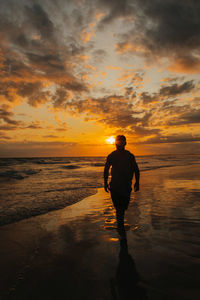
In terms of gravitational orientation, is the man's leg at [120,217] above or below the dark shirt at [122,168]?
below

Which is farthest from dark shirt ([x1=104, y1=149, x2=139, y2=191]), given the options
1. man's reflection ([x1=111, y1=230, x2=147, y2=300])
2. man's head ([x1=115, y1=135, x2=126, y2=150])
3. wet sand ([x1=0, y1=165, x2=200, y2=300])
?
man's reflection ([x1=111, y1=230, x2=147, y2=300])

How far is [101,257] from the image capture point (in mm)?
3693

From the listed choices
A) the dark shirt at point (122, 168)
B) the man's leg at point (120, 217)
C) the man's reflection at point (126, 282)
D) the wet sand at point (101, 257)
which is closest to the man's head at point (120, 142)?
the dark shirt at point (122, 168)

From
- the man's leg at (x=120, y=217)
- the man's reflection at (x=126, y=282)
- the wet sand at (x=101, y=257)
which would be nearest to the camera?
the man's reflection at (x=126, y=282)

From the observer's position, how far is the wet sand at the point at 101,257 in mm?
2766

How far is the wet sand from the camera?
277 cm

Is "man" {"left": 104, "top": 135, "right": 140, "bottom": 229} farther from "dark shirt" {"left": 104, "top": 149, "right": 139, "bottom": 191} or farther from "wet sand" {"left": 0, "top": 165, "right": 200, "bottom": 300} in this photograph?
"wet sand" {"left": 0, "top": 165, "right": 200, "bottom": 300}

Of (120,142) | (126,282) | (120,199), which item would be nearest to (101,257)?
(126,282)

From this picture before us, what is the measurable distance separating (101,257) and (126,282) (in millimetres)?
891

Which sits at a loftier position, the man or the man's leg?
the man

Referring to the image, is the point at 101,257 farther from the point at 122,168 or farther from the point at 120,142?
the point at 120,142

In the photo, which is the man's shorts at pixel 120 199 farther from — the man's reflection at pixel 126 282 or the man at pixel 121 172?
the man's reflection at pixel 126 282

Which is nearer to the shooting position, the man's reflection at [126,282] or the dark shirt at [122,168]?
the man's reflection at [126,282]

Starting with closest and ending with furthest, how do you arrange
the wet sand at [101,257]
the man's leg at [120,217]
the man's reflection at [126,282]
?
1. the man's reflection at [126,282]
2. the wet sand at [101,257]
3. the man's leg at [120,217]
